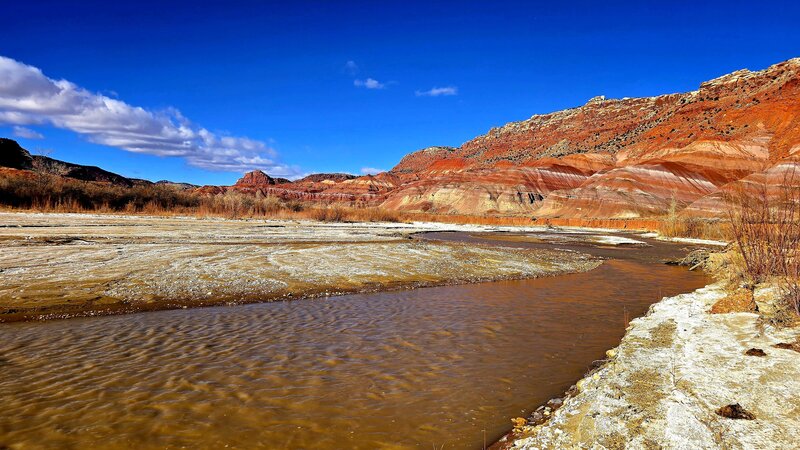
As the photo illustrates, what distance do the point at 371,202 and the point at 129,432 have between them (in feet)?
417

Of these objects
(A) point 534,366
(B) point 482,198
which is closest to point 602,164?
(B) point 482,198

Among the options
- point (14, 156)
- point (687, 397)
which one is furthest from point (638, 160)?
point (14, 156)

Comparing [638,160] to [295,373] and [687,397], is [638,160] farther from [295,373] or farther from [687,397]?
[295,373]

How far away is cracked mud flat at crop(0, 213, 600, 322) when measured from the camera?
10500 millimetres

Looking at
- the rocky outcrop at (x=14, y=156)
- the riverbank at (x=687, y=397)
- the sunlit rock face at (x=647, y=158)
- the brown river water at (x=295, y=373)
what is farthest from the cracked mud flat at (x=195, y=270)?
the rocky outcrop at (x=14, y=156)

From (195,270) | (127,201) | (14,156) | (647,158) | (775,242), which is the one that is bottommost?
(195,270)

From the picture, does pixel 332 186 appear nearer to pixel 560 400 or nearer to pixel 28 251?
pixel 28 251

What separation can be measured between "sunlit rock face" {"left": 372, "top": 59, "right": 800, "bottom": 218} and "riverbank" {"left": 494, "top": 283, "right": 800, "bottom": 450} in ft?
140

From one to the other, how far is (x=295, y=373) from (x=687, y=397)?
514cm

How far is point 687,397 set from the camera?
4812 mm

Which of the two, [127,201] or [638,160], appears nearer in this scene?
[127,201]

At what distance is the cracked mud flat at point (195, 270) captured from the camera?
10500 millimetres

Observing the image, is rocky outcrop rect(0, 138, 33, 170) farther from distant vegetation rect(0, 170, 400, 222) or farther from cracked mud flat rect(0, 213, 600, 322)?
cracked mud flat rect(0, 213, 600, 322)

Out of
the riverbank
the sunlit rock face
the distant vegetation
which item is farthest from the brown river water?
the sunlit rock face
